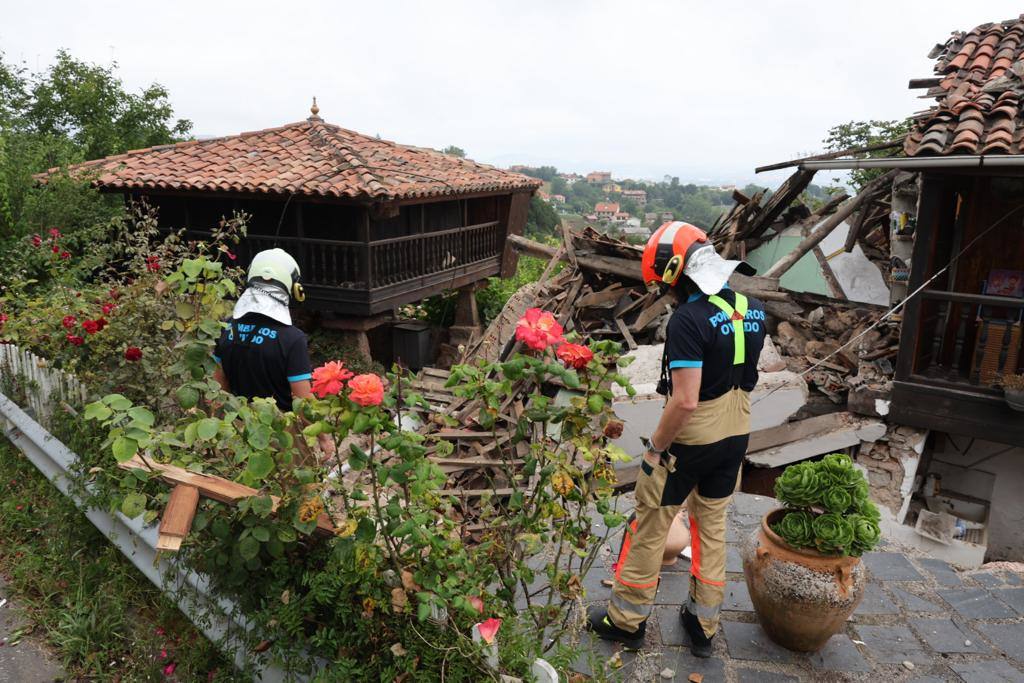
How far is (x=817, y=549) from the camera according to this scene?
3.37 m

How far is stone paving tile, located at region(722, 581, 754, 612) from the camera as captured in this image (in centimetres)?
407

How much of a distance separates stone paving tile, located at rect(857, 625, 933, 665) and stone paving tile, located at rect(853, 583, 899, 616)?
0.16 metres

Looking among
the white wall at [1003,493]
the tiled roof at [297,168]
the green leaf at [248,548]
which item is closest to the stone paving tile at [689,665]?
the green leaf at [248,548]

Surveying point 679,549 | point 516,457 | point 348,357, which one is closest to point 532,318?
point 679,549

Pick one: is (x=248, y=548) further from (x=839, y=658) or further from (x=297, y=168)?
(x=297, y=168)

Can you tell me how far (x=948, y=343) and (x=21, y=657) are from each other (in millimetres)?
8544

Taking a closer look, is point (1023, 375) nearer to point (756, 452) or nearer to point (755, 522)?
point (756, 452)

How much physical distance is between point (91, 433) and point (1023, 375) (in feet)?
26.1

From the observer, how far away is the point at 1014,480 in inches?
275

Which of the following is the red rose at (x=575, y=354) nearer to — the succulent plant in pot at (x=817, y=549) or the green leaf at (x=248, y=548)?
the green leaf at (x=248, y=548)

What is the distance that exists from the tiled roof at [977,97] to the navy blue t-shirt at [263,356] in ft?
18.7

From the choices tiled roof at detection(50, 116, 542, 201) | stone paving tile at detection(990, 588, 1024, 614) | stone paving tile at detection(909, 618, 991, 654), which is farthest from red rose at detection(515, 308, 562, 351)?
tiled roof at detection(50, 116, 542, 201)

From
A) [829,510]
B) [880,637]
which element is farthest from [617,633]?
[880,637]

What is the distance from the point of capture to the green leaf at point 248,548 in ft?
8.20
